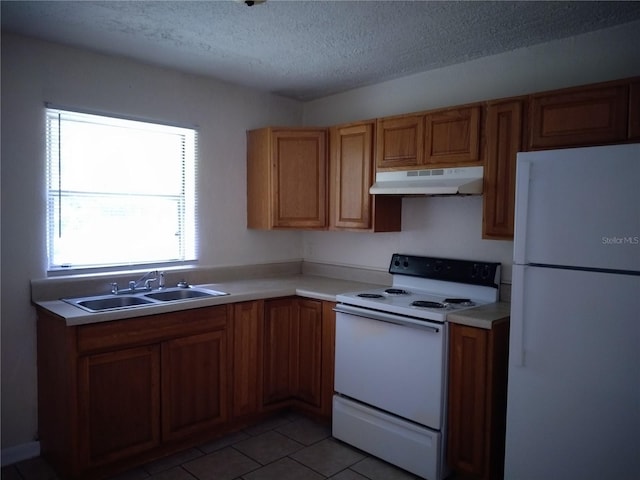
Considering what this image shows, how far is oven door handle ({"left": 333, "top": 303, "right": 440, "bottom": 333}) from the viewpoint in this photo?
99.4 inches

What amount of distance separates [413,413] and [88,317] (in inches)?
71.0

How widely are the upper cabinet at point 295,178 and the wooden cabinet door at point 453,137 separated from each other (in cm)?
92

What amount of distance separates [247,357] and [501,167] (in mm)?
1984

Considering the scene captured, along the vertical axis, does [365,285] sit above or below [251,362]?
above

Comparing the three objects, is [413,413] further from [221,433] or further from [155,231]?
[155,231]

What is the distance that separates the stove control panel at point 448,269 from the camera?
9.45 ft

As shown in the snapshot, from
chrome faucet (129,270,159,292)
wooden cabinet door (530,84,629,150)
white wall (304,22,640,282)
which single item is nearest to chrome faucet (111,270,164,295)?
chrome faucet (129,270,159,292)

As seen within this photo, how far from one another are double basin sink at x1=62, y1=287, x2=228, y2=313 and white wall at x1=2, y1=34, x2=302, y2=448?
12.8 inches

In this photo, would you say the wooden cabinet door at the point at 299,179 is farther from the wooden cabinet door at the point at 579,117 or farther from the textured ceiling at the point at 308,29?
the wooden cabinet door at the point at 579,117

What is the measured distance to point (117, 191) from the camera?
3.10 m

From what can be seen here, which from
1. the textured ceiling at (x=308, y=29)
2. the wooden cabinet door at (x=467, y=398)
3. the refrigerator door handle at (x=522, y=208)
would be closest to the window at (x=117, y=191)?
the textured ceiling at (x=308, y=29)

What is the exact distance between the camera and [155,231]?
3.31m

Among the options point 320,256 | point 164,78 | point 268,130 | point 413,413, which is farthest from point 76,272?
point 413,413

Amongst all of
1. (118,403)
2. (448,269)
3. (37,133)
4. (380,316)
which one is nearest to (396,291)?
(448,269)
